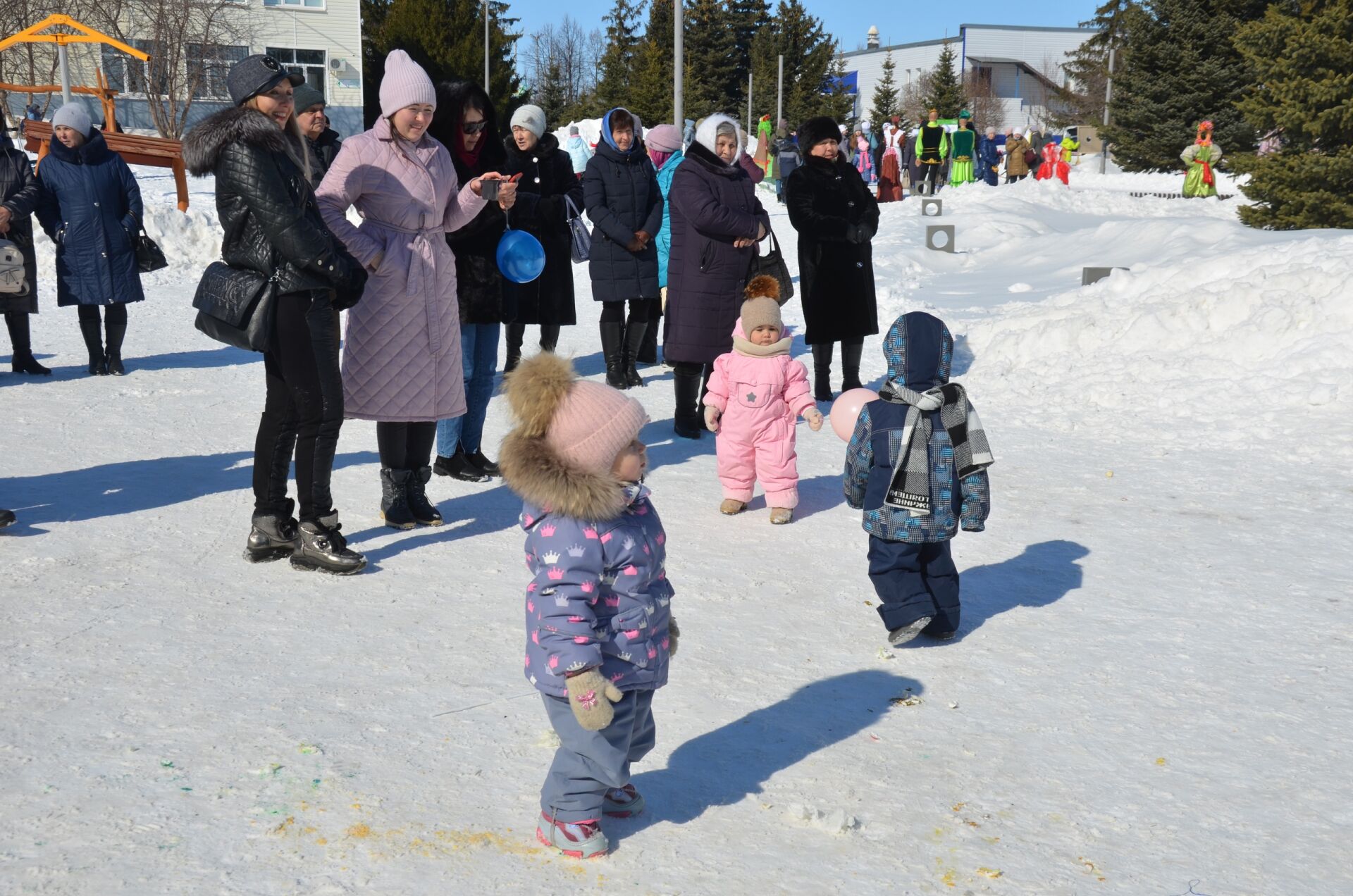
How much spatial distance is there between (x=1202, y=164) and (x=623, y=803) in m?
24.1

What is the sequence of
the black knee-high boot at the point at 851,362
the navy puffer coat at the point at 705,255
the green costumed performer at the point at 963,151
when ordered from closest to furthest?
the navy puffer coat at the point at 705,255 < the black knee-high boot at the point at 851,362 < the green costumed performer at the point at 963,151

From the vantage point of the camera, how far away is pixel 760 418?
6.05 meters

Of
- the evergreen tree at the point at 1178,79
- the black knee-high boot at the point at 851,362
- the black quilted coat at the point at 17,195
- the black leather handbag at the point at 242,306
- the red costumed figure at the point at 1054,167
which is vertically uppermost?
the evergreen tree at the point at 1178,79

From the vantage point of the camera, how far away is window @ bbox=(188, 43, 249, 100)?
113 feet

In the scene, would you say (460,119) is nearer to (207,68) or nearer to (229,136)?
(229,136)

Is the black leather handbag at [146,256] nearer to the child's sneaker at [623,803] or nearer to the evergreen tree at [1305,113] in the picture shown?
the child's sneaker at [623,803]

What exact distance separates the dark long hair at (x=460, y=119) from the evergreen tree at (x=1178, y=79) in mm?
29555

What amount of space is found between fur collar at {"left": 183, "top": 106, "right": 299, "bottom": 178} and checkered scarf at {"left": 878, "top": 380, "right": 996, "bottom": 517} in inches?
98.5

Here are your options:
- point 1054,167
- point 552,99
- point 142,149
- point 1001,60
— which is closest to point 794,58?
point 552,99

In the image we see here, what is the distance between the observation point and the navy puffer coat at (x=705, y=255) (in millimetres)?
7363

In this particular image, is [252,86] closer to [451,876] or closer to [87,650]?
[87,650]

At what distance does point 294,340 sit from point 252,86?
967 millimetres

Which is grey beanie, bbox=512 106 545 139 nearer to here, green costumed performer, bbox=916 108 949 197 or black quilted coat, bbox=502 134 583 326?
black quilted coat, bbox=502 134 583 326

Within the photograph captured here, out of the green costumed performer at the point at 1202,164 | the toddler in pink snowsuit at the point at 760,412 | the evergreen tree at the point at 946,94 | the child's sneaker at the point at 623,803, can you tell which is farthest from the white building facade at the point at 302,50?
the child's sneaker at the point at 623,803
